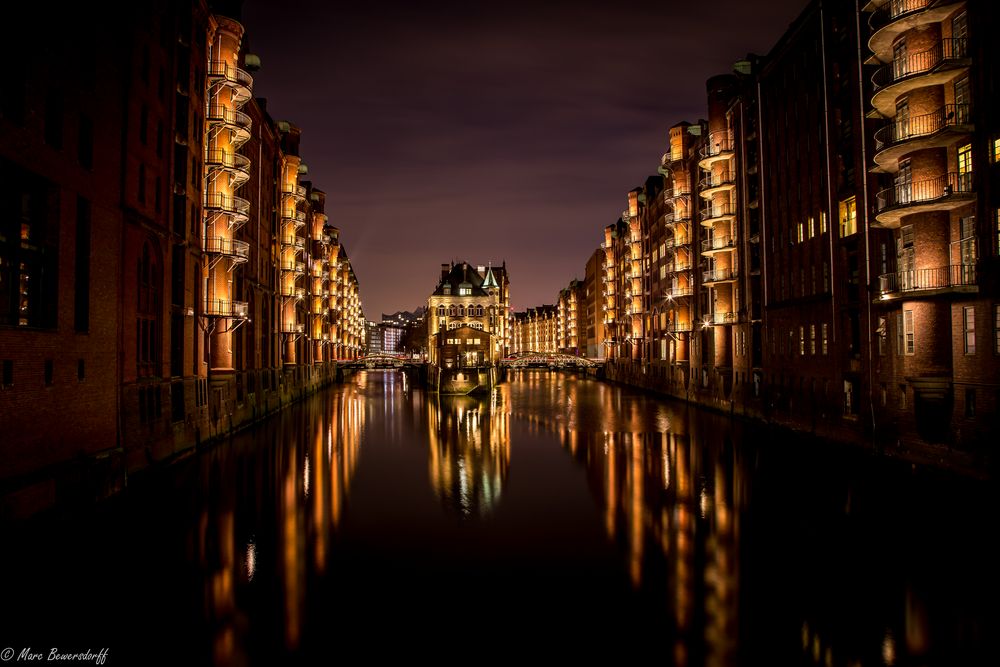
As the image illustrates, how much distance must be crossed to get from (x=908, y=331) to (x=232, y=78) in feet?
107

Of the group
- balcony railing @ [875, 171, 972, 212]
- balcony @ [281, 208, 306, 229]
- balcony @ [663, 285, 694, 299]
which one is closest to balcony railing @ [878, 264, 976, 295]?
balcony railing @ [875, 171, 972, 212]

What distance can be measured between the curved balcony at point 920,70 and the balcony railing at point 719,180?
19223 millimetres

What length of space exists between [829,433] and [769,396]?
25.1 ft

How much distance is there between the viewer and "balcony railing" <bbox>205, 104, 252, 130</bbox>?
31625mm

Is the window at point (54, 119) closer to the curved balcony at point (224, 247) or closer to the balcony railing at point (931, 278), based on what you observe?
the curved balcony at point (224, 247)

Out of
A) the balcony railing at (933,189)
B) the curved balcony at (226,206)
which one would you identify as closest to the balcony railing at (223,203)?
the curved balcony at (226,206)

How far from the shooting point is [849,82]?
28094 mm

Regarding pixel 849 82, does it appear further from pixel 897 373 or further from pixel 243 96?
pixel 243 96

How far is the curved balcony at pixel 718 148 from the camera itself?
Answer: 143ft

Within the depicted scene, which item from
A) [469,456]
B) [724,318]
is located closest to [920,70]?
[724,318]

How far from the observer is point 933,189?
21.7 m

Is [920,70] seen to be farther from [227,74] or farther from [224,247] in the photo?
[224,247]

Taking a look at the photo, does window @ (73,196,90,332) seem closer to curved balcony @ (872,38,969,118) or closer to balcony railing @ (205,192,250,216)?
balcony railing @ (205,192,250,216)

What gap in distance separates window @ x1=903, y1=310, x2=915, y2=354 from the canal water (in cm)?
449
